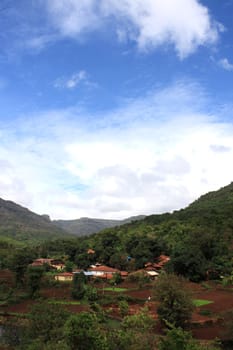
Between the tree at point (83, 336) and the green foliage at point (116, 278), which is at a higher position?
the tree at point (83, 336)

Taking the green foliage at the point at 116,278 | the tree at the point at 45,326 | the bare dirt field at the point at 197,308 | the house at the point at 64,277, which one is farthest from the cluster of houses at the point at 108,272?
the tree at the point at 45,326

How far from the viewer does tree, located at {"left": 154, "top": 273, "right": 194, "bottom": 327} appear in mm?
27734

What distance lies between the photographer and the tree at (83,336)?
1508 centimetres

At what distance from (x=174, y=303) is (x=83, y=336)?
1406 cm

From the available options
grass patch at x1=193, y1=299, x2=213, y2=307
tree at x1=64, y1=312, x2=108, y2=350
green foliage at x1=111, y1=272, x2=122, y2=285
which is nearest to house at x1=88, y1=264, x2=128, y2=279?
green foliage at x1=111, y1=272, x2=122, y2=285

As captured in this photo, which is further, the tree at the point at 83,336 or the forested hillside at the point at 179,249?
the forested hillside at the point at 179,249

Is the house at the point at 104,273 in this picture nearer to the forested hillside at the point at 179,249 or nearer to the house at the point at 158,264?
the house at the point at 158,264

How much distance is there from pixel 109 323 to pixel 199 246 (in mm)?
29923

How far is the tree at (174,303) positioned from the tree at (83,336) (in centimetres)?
1337

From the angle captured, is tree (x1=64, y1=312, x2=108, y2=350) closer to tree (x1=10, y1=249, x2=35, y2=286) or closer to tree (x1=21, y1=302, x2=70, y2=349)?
tree (x1=21, y1=302, x2=70, y2=349)

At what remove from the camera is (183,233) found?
242 feet

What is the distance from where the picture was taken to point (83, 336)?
15156 millimetres

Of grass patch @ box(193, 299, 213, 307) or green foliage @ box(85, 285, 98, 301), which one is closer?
grass patch @ box(193, 299, 213, 307)

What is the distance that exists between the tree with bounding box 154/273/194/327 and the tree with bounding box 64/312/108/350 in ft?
43.9
